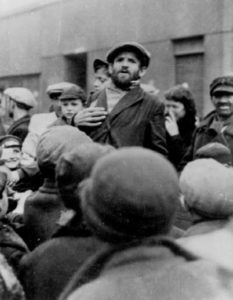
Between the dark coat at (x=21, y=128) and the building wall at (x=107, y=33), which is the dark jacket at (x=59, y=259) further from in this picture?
the building wall at (x=107, y=33)

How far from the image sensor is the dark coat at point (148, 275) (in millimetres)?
1797

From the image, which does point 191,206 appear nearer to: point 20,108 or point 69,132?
point 69,132

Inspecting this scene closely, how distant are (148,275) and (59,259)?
69cm

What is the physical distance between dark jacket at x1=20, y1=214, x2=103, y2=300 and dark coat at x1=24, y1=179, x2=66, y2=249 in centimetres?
53

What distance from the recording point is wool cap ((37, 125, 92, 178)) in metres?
3.02

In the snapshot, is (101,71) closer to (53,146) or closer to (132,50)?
(132,50)

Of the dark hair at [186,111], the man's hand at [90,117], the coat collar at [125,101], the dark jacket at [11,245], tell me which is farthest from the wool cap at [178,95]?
the dark jacket at [11,245]

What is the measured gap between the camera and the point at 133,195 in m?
1.83

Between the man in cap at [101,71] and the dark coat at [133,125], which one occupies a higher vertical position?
the man in cap at [101,71]

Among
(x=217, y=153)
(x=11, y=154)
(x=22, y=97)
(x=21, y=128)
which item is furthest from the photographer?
(x=22, y=97)

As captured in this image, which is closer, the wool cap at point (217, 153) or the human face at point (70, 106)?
the wool cap at point (217, 153)

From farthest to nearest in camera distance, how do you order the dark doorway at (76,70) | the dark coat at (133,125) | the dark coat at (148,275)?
the dark doorway at (76,70), the dark coat at (133,125), the dark coat at (148,275)

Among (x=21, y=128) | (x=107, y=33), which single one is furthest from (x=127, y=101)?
(x=107, y=33)

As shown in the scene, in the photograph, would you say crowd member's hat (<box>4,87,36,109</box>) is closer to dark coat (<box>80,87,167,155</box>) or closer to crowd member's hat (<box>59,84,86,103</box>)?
crowd member's hat (<box>59,84,86,103</box>)
